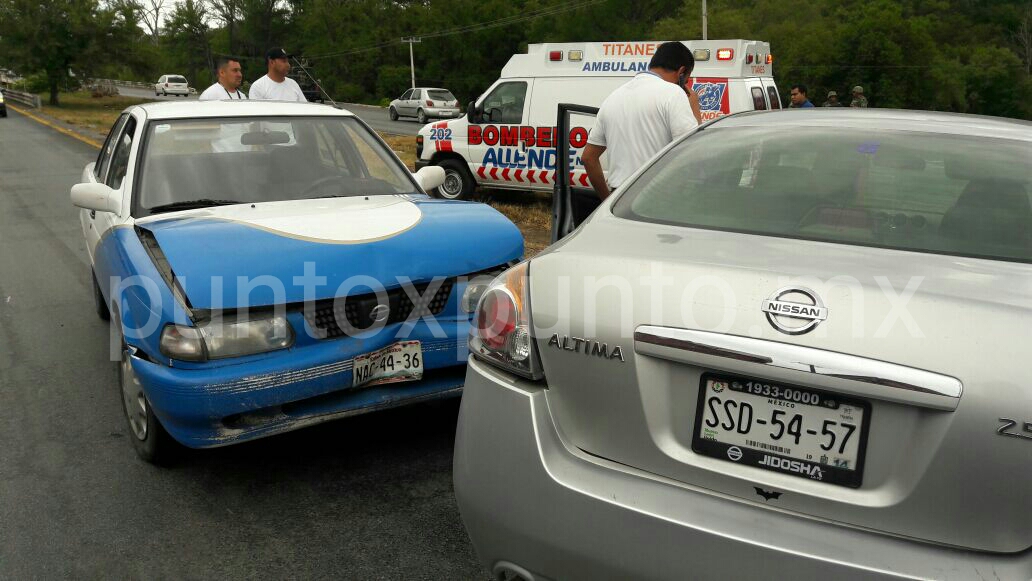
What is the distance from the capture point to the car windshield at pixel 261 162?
4613 mm

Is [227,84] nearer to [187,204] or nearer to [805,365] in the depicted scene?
[187,204]

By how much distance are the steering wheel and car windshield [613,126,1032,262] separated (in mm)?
2350

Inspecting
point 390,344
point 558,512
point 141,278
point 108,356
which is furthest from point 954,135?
point 108,356

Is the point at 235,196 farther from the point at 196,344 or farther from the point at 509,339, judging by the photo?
the point at 509,339

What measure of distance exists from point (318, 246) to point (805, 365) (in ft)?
8.05

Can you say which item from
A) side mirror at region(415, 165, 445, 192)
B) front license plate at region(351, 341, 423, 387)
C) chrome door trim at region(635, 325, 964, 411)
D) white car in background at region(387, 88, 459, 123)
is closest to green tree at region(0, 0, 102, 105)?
white car in background at region(387, 88, 459, 123)

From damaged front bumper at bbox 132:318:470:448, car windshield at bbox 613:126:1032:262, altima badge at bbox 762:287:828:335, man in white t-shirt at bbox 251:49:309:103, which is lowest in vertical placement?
damaged front bumper at bbox 132:318:470:448

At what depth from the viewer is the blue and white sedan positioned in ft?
11.2

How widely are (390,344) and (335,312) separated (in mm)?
261

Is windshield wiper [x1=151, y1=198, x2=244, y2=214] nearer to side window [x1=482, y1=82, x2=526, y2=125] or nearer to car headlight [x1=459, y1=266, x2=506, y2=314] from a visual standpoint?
car headlight [x1=459, y1=266, x2=506, y2=314]

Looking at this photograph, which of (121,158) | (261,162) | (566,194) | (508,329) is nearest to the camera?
(508,329)

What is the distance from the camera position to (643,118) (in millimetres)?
5281

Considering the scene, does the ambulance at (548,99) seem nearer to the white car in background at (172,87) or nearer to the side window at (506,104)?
the side window at (506,104)

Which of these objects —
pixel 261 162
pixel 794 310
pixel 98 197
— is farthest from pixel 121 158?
pixel 794 310
